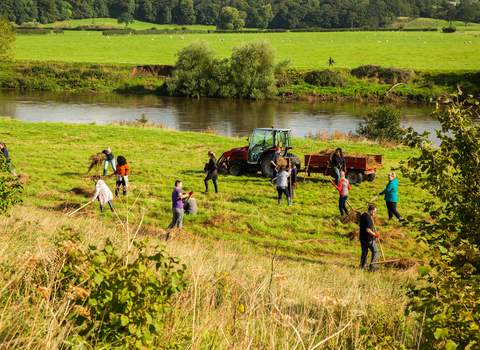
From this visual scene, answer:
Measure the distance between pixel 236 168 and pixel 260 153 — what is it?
1228mm

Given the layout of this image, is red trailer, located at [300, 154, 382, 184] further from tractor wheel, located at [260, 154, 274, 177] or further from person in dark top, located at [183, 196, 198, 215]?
person in dark top, located at [183, 196, 198, 215]

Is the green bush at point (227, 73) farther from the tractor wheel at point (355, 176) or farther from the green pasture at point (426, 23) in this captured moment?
the green pasture at point (426, 23)

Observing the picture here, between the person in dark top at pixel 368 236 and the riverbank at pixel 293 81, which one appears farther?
the riverbank at pixel 293 81

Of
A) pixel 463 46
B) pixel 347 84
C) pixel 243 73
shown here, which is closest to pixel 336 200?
pixel 243 73

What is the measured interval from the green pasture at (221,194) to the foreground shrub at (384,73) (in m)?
44.6

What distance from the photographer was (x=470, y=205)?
410cm

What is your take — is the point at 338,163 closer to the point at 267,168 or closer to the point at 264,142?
the point at 267,168

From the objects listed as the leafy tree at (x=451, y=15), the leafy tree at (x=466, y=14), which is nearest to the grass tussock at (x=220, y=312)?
the leafy tree at (x=466, y=14)

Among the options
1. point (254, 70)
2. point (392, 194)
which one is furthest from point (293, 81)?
point (392, 194)

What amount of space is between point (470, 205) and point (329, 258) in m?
5.80

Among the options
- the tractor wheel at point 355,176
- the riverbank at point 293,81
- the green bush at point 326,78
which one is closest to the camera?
the tractor wheel at point 355,176

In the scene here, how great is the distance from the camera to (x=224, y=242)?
33.3ft

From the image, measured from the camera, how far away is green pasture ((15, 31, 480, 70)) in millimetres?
73438

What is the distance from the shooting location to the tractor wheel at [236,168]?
17.5 meters
